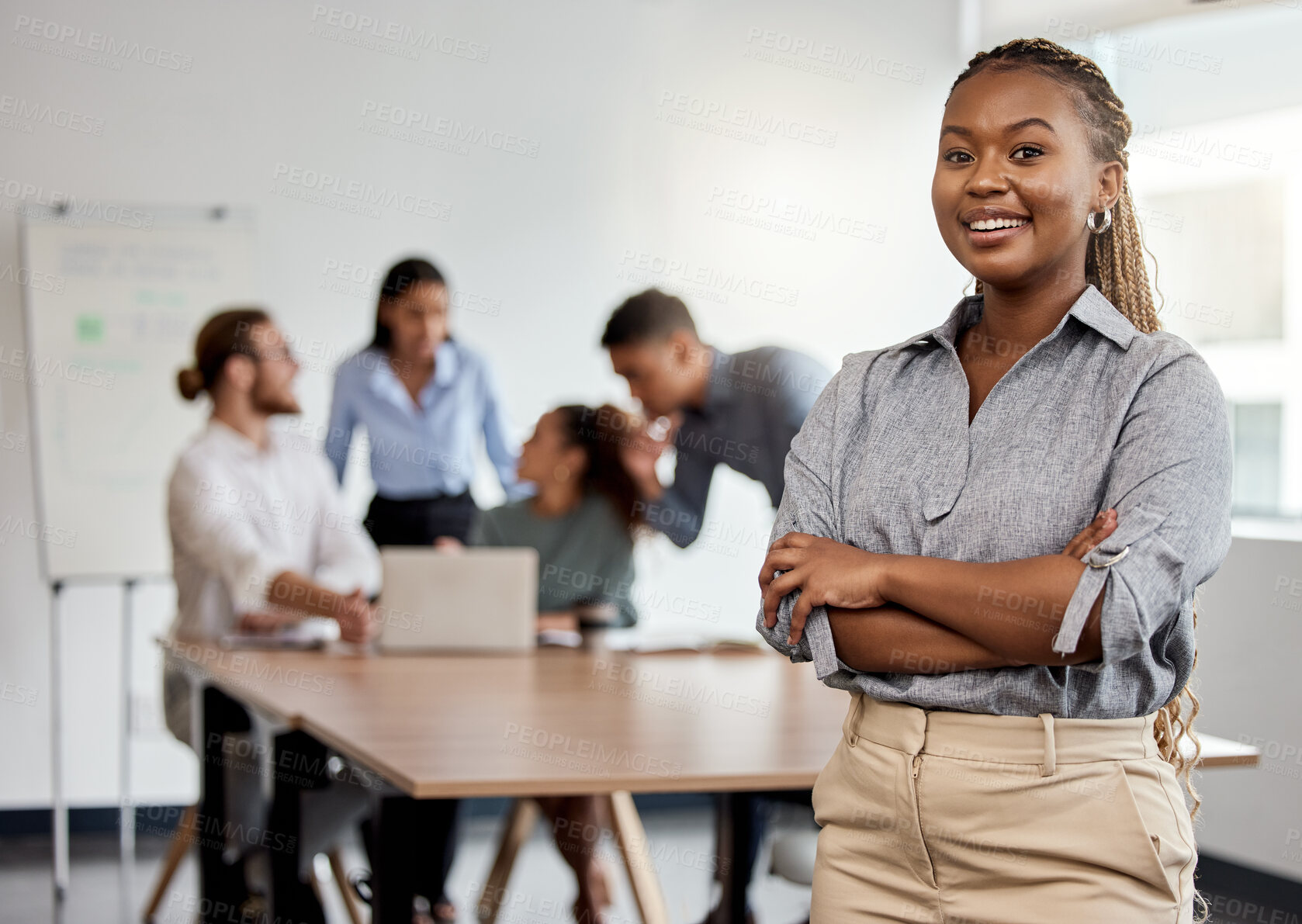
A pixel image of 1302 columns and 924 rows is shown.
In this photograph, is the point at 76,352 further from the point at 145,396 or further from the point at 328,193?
the point at 328,193

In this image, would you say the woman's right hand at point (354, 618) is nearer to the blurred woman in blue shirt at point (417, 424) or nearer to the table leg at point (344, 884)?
the table leg at point (344, 884)

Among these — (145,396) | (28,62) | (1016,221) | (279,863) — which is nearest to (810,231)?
(145,396)

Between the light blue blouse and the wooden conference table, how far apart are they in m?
1.53

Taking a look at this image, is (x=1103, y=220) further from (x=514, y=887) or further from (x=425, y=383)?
(x=425, y=383)

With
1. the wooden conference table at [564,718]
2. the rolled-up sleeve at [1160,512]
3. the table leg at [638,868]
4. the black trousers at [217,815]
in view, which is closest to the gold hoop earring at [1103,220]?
the rolled-up sleeve at [1160,512]

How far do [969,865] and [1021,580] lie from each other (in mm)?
268

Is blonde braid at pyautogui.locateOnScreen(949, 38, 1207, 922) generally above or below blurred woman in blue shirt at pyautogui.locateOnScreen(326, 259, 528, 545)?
above

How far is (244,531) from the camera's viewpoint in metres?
3.74

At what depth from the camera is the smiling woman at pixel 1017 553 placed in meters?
1.19

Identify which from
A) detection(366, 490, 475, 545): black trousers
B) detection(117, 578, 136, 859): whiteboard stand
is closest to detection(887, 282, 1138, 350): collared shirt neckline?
detection(366, 490, 475, 545): black trousers

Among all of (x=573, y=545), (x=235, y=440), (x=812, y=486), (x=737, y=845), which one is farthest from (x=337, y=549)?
(x=812, y=486)

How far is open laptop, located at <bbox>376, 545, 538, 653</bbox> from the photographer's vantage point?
11.5 feet

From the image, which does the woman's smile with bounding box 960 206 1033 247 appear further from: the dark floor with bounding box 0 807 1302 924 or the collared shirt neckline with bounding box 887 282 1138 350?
the dark floor with bounding box 0 807 1302 924

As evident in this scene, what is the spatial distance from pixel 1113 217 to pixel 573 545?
3016 millimetres
